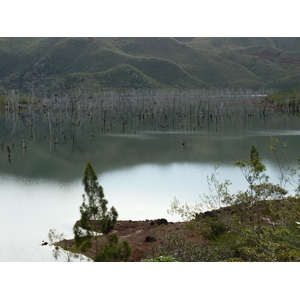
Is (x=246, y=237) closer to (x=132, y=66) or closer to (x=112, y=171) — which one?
(x=112, y=171)

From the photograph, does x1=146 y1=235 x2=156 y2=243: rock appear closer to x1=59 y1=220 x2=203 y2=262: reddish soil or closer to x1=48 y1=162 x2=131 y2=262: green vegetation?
x1=59 y1=220 x2=203 y2=262: reddish soil

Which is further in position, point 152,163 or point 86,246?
point 152,163

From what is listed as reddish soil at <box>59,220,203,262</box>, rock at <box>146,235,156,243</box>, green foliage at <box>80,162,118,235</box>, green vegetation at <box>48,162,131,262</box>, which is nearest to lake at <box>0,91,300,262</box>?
reddish soil at <box>59,220,203,262</box>

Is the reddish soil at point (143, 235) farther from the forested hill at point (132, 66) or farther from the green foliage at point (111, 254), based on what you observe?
the forested hill at point (132, 66)

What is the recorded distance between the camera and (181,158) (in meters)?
25.2

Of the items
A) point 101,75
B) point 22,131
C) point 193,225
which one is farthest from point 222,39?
point 193,225

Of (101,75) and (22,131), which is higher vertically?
(101,75)

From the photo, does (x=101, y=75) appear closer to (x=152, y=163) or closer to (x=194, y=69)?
(x=194, y=69)

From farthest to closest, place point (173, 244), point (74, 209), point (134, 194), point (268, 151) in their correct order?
point (268, 151)
point (134, 194)
point (74, 209)
point (173, 244)

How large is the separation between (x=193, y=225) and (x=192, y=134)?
80.8 feet

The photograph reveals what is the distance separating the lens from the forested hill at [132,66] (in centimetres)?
10075

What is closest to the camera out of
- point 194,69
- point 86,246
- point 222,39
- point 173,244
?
point 86,246

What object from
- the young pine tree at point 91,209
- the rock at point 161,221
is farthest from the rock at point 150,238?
the young pine tree at point 91,209

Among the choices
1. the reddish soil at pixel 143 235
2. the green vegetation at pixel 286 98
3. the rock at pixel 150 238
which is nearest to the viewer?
the reddish soil at pixel 143 235
